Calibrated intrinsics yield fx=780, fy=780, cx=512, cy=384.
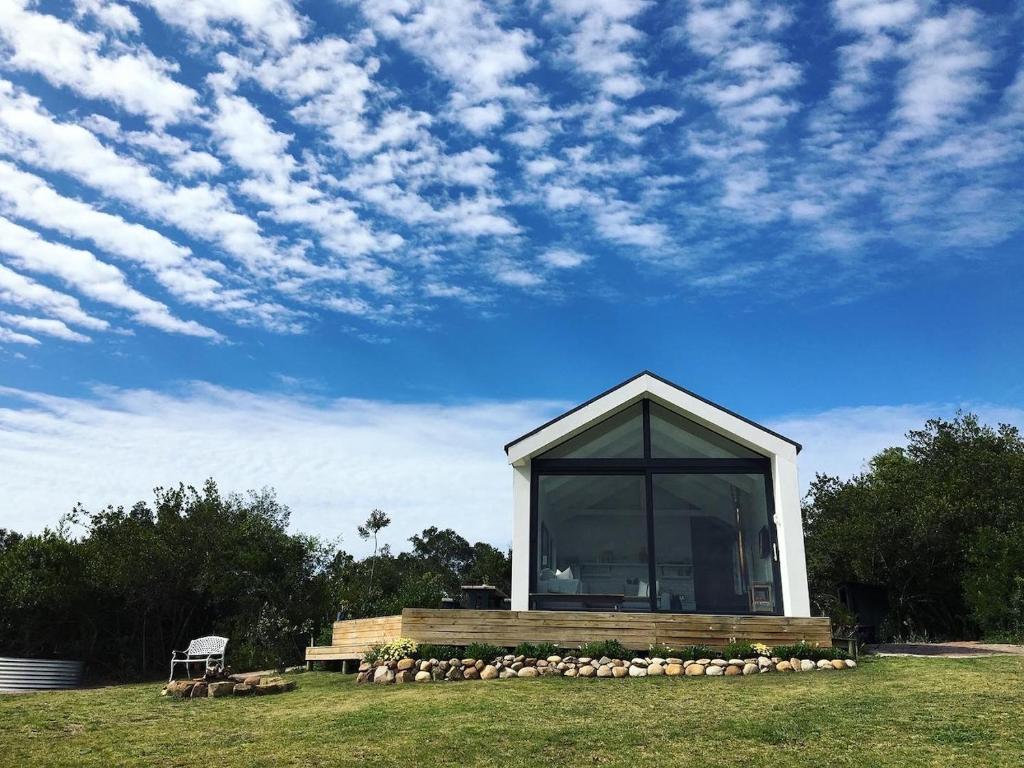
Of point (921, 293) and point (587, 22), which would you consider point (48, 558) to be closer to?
point (587, 22)

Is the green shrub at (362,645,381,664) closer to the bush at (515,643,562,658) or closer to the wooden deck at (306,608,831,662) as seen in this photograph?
the wooden deck at (306,608,831,662)

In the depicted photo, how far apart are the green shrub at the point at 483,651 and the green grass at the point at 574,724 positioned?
3.06 ft

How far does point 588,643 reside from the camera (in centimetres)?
1148

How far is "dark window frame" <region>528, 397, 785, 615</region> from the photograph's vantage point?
43.9 ft

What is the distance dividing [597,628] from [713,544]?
3.11 metres

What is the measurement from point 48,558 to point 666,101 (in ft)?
51.6

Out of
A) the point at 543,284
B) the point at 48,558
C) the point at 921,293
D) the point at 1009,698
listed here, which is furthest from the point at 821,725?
the point at 48,558

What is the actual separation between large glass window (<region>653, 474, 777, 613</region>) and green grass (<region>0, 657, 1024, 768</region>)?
3046 millimetres

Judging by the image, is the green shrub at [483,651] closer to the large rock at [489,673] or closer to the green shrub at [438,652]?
the green shrub at [438,652]

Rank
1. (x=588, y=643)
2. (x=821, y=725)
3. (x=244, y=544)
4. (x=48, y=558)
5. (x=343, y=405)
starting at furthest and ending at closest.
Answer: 1. (x=343, y=405)
2. (x=244, y=544)
3. (x=48, y=558)
4. (x=588, y=643)
5. (x=821, y=725)

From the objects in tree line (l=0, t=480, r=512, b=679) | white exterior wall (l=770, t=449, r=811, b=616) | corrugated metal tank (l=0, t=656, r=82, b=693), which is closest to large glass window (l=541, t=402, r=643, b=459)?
white exterior wall (l=770, t=449, r=811, b=616)

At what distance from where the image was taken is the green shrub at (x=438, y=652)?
1127cm

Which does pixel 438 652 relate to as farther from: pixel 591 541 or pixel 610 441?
pixel 610 441

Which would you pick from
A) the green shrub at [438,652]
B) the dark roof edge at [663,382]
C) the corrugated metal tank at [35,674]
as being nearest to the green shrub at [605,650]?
the green shrub at [438,652]
